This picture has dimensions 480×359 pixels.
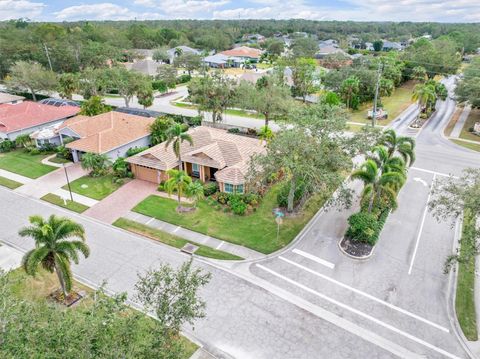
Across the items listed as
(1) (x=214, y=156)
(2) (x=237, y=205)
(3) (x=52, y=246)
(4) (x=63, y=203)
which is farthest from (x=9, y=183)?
(2) (x=237, y=205)

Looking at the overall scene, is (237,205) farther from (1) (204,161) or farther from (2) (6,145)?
(2) (6,145)

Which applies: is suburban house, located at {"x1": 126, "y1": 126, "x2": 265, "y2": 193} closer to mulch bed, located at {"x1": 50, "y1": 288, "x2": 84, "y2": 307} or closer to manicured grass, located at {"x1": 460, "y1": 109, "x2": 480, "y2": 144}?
mulch bed, located at {"x1": 50, "y1": 288, "x2": 84, "y2": 307}

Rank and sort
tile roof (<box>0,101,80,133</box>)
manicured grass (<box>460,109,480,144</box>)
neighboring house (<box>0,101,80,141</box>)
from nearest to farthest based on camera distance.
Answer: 1. neighboring house (<box>0,101,80,141</box>)
2. tile roof (<box>0,101,80,133</box>)
3. manicured grass (<box>460,109,480,144</box>)

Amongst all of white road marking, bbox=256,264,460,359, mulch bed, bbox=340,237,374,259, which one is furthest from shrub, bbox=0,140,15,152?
mulch bed, bbox=340,237,374,259

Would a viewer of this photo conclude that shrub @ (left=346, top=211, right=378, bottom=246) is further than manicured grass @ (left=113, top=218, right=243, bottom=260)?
Yes

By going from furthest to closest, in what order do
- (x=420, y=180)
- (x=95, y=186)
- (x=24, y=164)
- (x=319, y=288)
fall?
1. (x=24, y=164)
2. (x=420, y=180)
3. (x=95, y=186)
4. (x=319, y=288)

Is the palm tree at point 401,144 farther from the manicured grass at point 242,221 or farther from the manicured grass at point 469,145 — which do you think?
the manicured grass at point 469,145
